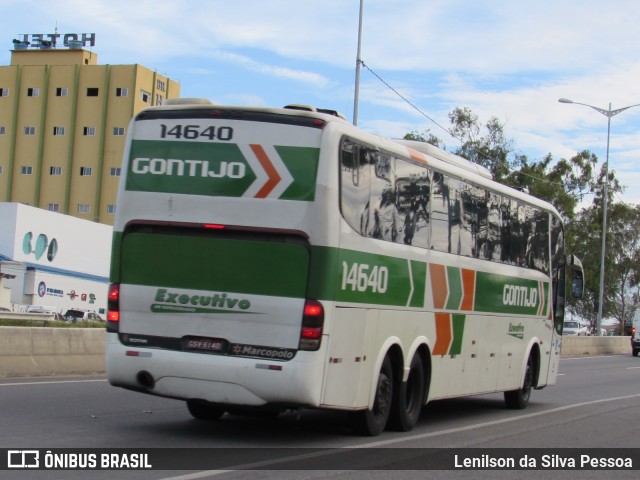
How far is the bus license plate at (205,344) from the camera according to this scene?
9.75 m

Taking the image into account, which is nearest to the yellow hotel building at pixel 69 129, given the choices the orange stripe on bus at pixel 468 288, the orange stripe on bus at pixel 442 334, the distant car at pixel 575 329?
the distant car at pixel 575 329

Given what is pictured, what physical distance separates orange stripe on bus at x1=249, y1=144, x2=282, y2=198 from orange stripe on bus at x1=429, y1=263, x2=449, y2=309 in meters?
3.16

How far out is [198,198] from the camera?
392 inches

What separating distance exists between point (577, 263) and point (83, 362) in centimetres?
918

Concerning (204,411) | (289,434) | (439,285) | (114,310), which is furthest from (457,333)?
(114,310)

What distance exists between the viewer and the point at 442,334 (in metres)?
12.7

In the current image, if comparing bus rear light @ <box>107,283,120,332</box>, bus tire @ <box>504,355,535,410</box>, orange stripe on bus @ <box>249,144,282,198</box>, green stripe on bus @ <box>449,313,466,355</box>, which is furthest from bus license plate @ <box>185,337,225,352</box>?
bus tire @ <box>504,355,535,410</box>

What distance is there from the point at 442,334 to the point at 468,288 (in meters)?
1.09

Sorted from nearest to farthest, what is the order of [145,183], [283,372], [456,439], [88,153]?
[283,372]
[145,183]
[456,439]
[88,153]

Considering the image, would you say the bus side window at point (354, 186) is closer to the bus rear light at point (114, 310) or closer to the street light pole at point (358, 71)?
the bus rear light at point (114, 310)

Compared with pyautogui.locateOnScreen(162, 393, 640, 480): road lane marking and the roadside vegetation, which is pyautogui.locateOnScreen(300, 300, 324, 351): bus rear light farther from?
the roadside vegetation

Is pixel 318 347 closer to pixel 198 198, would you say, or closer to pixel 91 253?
pixel 198 198

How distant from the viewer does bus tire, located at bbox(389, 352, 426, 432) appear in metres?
11.5

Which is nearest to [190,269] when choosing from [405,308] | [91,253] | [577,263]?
[405,308]
